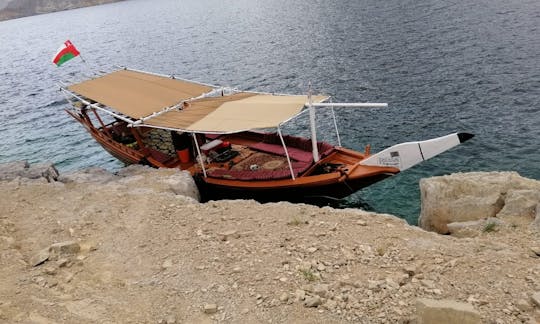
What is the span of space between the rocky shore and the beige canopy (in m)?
5.24

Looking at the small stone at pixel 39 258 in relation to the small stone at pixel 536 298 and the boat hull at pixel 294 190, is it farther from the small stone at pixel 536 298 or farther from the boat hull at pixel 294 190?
the small stone at pixel 536 298

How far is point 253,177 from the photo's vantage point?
19219mm

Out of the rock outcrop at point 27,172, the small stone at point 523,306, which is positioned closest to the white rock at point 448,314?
the small stone at point 523,306

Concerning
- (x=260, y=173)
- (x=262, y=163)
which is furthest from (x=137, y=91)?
(x=260, y=173)

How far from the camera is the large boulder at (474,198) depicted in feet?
40.2

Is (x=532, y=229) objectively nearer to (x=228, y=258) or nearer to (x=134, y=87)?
(x=228, y=258)

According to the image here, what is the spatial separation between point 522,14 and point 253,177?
4093cm

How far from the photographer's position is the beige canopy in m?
18.6

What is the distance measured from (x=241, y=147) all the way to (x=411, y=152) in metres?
9.50

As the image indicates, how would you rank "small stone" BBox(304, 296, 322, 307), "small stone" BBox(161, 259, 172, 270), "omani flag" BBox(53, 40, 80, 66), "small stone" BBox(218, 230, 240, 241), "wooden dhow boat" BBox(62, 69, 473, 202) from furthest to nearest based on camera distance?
1. "omani flag" BBox(53, 40, 80, 66)
2. "wooden dhow boat" BBox(62, 69, 473, 202)
3. "small stone" BBox(218, 230, 240, 241)
4. "small stone" BBox(161, 259, 172, 270)
5. "small stone" BBox(304, 296, 322, 307)

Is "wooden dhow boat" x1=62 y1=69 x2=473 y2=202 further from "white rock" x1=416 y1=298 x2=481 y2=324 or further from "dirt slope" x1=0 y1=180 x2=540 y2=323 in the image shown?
"white rock" x1=416 y1=298 x2=481 y2=324

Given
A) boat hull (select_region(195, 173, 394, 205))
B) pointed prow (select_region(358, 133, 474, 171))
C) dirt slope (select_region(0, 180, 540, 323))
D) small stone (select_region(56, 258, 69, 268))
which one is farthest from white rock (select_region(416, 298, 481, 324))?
boat hull (select_region(195, 173, 394, 205))

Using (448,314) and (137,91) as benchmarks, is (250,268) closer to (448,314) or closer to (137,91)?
(448,314)

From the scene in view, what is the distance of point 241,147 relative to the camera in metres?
23.1
